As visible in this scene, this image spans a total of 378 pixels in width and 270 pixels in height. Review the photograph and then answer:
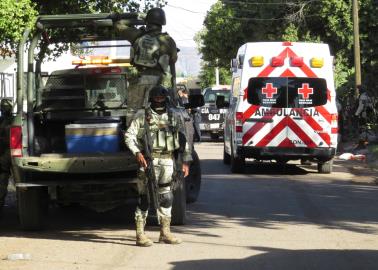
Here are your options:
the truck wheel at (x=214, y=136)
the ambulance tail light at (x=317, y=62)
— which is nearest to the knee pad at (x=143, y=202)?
the ambulance tail light at (x=317, y=62)

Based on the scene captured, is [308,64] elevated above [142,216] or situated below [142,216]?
above

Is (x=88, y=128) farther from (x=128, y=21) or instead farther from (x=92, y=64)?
(x=92, y=64)

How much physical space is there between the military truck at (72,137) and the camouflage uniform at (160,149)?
40cm

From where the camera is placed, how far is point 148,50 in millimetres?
8867

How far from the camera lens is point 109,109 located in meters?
9.62

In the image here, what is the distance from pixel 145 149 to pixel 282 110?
752cm

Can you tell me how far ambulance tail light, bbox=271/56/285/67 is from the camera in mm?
15070

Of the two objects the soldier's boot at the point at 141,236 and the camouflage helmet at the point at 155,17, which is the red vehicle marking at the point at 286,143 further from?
the soldier's boot at the point at 141,236

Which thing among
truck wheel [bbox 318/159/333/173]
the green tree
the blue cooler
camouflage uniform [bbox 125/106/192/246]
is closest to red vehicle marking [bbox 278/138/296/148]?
truck wheel [bbox 318/159/333/173]

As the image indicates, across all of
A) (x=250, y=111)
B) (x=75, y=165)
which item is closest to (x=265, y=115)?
(x=250, y=111)

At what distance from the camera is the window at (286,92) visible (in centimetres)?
1505

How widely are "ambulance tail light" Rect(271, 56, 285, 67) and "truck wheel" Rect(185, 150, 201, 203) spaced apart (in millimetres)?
4488

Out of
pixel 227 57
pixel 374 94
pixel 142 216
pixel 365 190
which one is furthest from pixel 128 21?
pixel 227 57

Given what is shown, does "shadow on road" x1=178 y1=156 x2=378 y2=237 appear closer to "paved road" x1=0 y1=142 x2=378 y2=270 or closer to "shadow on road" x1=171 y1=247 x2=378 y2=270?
"paved road" x1=0 y1=142 x2=378 y2=270
